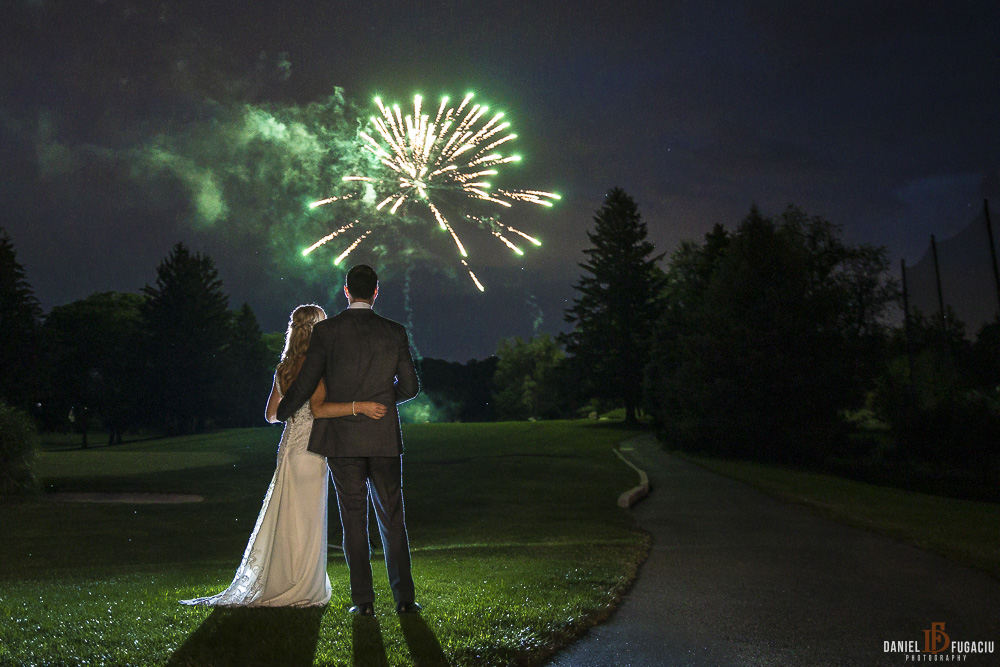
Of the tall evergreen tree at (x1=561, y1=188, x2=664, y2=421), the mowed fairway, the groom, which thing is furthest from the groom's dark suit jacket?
the tall evergreen tree at (x1=561, y1=188, x2=664, y2=421)

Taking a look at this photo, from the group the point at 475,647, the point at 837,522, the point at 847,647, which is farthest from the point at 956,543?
the point at 475,647

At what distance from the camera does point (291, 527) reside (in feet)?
17.2

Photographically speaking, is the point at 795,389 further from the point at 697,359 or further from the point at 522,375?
the point at 522,375

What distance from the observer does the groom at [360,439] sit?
4879 millimetres

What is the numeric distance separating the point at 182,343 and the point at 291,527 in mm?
62911

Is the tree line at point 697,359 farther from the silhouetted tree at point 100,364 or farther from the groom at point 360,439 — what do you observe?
the groom at point 360,439

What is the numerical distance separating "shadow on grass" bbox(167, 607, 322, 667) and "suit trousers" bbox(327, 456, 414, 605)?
447 millimetres

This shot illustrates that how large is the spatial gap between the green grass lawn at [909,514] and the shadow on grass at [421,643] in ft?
21.4

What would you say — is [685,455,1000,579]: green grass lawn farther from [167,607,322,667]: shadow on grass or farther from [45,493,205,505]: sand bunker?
[45,493,205,505]: sand bunker

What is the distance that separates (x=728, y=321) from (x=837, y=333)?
5076 mm

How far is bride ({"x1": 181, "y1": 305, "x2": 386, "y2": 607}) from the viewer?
515 cm

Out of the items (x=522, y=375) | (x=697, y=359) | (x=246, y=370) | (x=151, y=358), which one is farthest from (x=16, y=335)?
(x=522, y=375)

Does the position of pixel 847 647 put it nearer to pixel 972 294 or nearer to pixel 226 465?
pixel 226 465

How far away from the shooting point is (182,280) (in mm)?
61719
